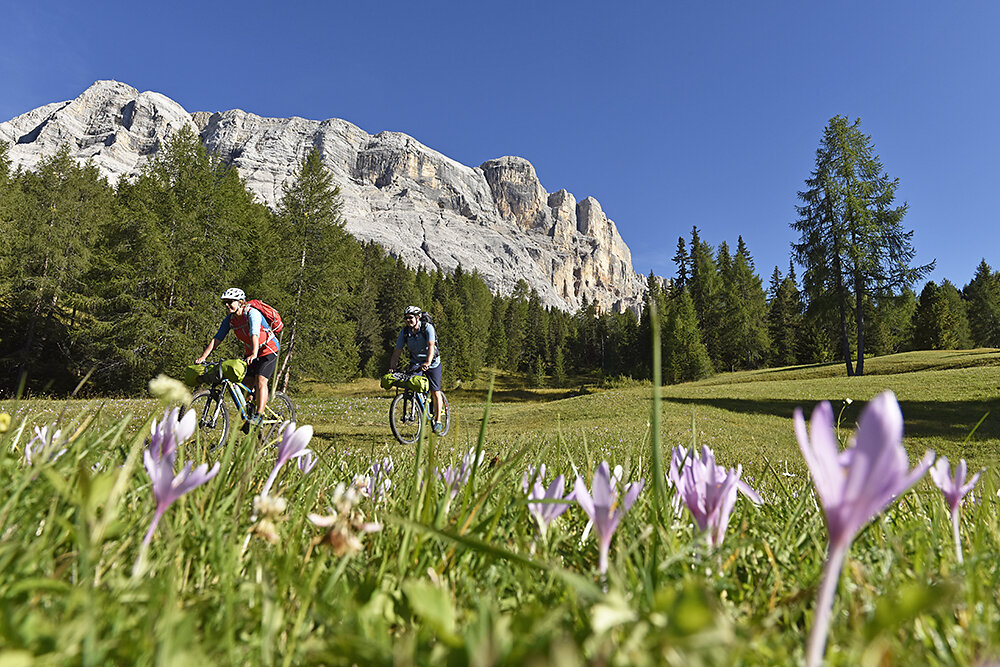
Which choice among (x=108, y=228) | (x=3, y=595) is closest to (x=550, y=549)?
Result: (x=3, y=595)

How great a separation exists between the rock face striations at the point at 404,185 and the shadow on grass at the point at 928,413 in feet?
345

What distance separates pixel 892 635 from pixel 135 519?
1.26 meters

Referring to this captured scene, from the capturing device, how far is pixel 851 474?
382 millimetres

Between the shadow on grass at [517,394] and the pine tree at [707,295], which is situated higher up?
the pine tree at [707,295]

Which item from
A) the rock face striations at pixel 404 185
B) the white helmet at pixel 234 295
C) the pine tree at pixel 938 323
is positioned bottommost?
the white helmet at pixel 234 295

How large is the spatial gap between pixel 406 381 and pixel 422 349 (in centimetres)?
72

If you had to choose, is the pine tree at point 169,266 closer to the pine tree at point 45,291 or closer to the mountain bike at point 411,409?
the pine tree at point 45,291

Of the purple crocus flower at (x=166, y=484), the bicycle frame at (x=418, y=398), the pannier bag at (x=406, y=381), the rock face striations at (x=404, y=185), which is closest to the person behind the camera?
the purple crocus flower at (x=166, y=484)

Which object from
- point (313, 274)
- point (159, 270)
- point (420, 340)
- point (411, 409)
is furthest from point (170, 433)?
point (313, 274)

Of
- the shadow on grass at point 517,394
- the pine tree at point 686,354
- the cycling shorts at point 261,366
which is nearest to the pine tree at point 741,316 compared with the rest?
the pine tree at point 686,354

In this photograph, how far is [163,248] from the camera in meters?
24.7

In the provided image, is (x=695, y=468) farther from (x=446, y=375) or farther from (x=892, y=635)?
(x=446, y=375)

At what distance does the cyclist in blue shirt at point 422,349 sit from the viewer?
943 centimetres

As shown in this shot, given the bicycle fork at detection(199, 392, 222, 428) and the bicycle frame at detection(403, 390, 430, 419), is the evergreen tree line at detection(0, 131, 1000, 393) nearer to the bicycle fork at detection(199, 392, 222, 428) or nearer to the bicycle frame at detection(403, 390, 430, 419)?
the bicycle fork at detection(199, 392, 222, 428)
